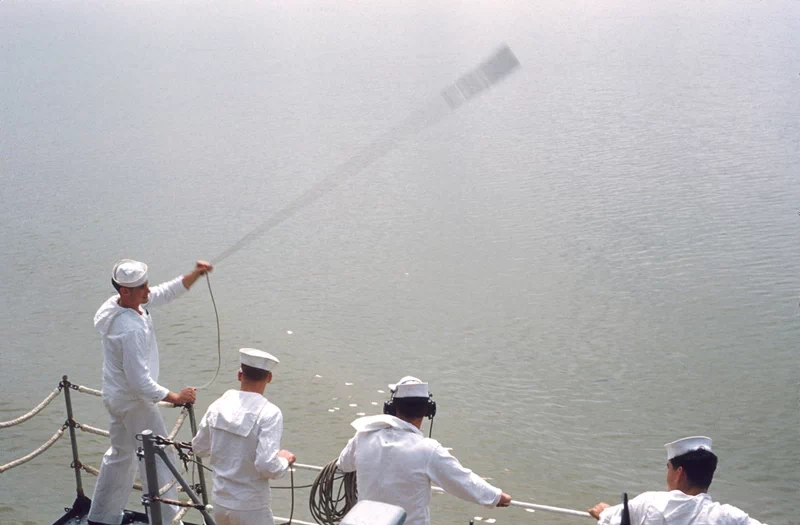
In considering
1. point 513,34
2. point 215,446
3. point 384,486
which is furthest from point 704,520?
point 513,34

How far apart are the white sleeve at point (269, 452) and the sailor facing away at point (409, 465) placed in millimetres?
381

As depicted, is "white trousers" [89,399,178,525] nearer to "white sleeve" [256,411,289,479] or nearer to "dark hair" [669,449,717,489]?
"white sleeve" [256,411,289,479]

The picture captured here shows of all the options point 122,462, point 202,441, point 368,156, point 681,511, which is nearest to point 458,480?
point 681,511

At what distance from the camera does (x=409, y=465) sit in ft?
12.0

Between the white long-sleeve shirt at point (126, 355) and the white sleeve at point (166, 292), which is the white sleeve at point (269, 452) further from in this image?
the white sleeve at point (166, 292)

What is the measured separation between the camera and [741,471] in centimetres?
776

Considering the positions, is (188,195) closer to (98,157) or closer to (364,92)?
(98,157)

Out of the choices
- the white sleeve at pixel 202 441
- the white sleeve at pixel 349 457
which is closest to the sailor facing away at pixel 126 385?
the white sleeve at pixel 202 441

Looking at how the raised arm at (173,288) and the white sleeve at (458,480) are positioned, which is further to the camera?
the raised arm at (173,288)

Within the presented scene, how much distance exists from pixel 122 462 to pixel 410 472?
2.04 m

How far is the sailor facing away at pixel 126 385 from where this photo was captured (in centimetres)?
480

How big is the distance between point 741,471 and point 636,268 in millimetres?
4143

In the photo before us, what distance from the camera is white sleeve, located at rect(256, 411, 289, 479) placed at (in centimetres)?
393

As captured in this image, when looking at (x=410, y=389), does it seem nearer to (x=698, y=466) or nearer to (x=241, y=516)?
(x=241, y=516)
